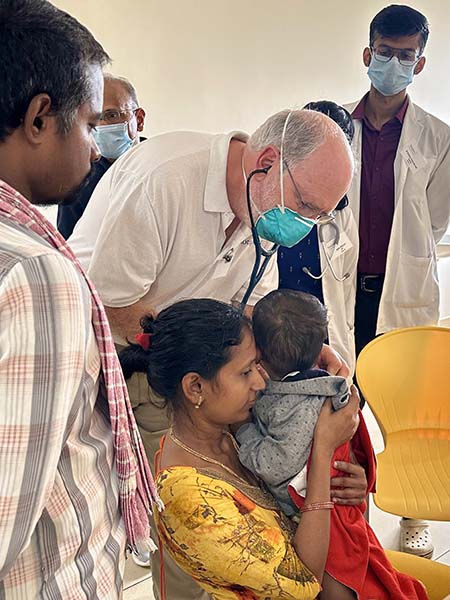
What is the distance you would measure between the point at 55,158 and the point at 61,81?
9 cm

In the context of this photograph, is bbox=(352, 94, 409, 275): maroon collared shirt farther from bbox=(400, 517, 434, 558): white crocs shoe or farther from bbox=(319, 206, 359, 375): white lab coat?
bbox=(400, 517, 434, 558): white crocs shoe

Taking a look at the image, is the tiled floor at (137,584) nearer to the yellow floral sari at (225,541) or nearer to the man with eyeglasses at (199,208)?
the man with eyeglasses at (199,208)

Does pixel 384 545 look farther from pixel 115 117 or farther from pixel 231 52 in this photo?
pixel 231 52

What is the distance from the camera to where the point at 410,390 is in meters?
2.24

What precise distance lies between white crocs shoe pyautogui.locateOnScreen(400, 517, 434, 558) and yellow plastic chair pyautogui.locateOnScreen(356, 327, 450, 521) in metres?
0.42

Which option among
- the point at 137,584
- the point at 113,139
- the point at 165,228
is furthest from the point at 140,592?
the point at 113,139

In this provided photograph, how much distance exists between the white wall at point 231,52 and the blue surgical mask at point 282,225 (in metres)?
1.70

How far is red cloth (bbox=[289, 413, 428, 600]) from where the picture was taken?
146cm

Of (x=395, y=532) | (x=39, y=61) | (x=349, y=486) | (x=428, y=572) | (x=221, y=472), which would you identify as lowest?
(x=395, y=532)

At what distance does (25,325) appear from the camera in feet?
2.25

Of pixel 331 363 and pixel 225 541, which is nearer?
pixel 225 541

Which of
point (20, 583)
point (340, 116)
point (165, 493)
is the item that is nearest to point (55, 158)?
point (20, 583)

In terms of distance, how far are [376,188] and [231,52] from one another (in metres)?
1.28

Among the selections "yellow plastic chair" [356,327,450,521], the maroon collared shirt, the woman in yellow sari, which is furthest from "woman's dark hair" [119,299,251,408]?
the maroon collared shirt
